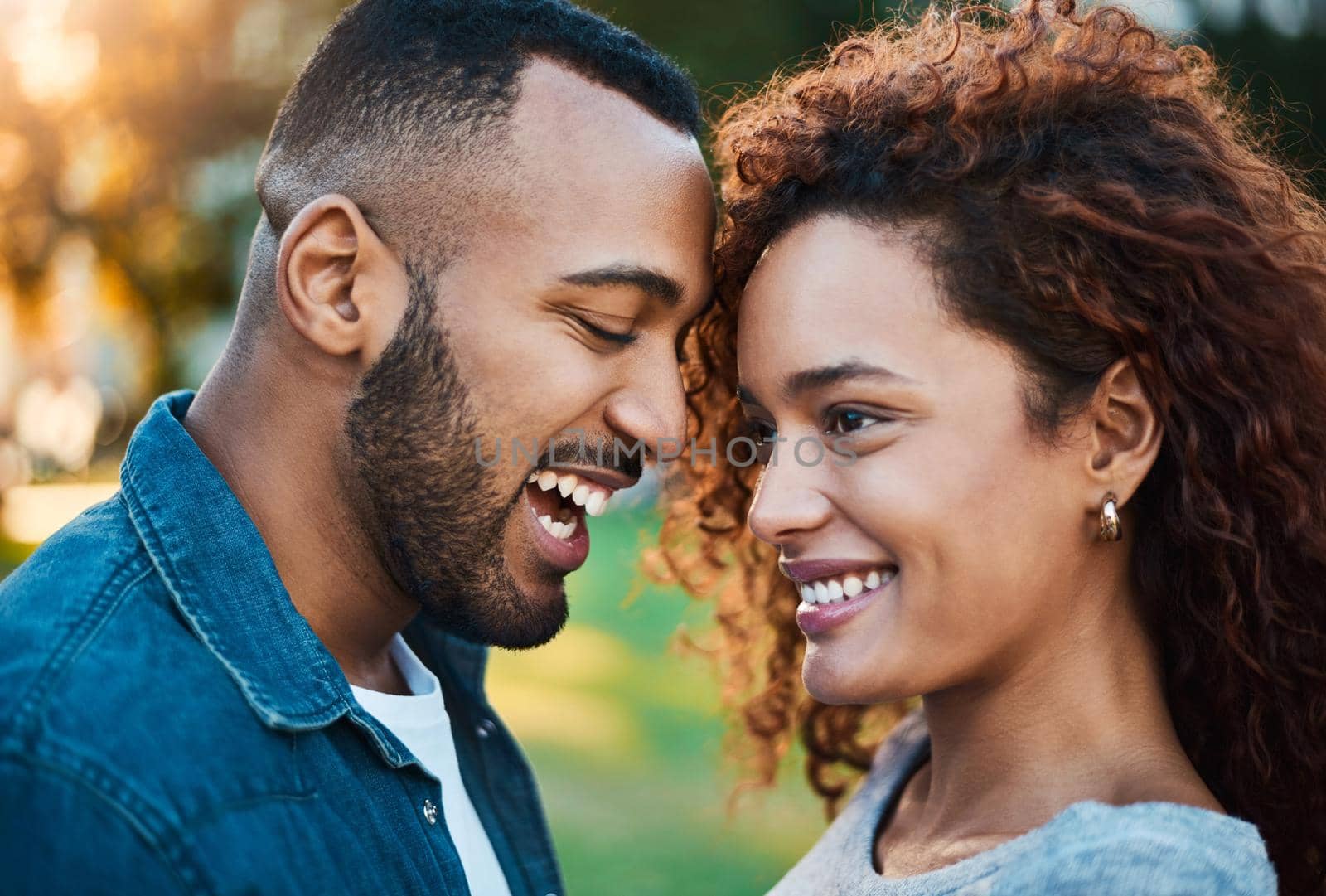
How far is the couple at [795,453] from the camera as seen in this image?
211 centimetres

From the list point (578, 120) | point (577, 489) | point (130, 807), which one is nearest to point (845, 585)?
point (577, 489)

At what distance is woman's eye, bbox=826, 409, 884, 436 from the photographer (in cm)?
233

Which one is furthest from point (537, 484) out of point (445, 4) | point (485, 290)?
point (445, 4)

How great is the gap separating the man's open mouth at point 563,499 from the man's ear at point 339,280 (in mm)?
459

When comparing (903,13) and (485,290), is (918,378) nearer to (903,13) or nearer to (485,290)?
(485,290)

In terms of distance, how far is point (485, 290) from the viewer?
256 centimetres

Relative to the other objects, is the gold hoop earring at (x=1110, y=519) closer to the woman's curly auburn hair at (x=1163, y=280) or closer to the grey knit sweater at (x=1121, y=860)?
the woman's curly auburn hair at (x=1163, y=280)

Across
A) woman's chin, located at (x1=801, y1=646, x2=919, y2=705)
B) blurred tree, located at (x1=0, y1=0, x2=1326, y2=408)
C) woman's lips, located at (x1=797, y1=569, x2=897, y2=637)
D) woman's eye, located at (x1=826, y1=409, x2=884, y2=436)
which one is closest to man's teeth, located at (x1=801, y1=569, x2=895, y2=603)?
woman's lips, located at (x1=797, y1=569, x2=897, y2=637)

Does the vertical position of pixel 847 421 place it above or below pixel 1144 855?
above

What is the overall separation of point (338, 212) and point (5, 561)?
10.4m

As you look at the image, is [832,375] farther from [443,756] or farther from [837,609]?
[443,756]

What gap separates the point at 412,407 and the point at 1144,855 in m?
1.60

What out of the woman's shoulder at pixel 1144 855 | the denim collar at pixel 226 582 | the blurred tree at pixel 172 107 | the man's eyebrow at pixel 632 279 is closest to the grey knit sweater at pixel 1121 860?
the woman's shoulder at pixel 1144 855

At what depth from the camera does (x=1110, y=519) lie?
2299 millimetres
